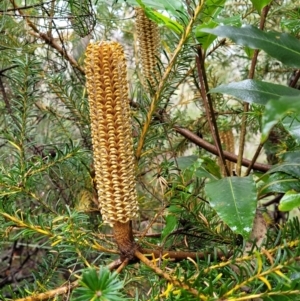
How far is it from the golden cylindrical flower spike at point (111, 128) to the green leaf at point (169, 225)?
52 mm

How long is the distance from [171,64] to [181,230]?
0.14m

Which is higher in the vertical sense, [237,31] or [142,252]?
[237,31]

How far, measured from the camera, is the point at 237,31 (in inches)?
10.8

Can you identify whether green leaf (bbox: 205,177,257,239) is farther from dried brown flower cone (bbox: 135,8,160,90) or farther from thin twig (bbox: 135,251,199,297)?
dried brown flower cone (bbox: 135,8,160,90)

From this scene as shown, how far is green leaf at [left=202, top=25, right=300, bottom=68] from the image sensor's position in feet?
0.89

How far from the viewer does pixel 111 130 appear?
28cm

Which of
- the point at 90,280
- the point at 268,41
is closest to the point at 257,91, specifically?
the point at 268,41

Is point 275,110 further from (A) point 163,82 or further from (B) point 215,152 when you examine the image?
(B) point 215,152

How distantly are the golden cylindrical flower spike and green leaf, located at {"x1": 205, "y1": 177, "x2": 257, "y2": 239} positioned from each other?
61mm

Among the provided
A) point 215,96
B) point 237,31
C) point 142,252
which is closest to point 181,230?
point 142,252

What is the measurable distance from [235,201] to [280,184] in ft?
0.18

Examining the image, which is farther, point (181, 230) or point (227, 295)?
point (181, 230)

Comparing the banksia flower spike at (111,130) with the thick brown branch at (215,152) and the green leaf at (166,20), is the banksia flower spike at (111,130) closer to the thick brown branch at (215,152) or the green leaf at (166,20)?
the green leaf at (166,20)

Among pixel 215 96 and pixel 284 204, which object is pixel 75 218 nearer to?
pixel 284 204
